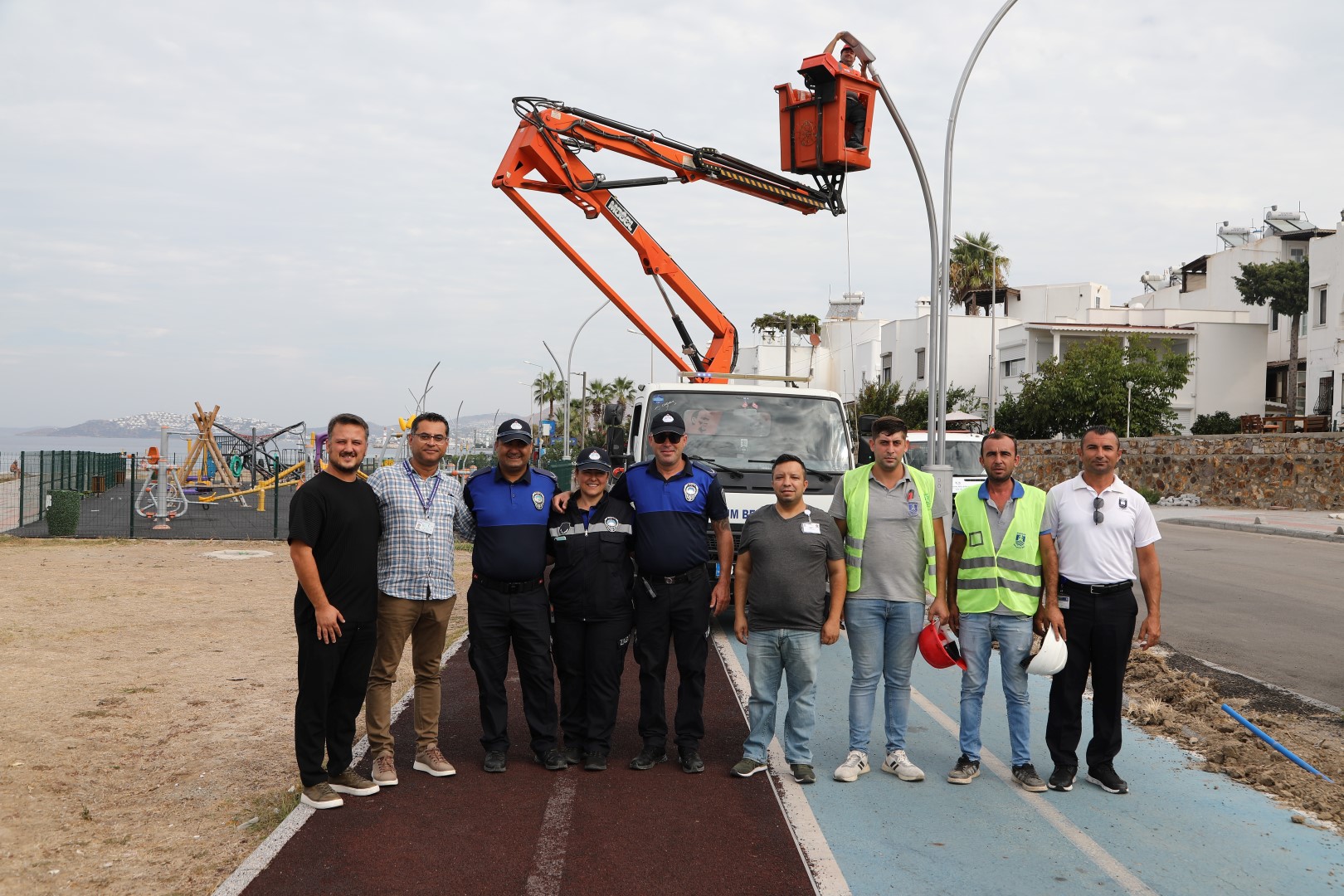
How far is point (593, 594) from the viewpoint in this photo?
20.5 feet

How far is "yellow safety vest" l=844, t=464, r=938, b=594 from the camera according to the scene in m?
6.16

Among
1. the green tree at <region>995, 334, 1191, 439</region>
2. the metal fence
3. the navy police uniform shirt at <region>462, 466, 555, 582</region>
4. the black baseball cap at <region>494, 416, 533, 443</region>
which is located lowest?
the metal fence

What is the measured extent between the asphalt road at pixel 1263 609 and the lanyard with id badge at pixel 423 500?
663cm

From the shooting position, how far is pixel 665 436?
6336 millimetres

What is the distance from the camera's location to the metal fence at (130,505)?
22.5 meters

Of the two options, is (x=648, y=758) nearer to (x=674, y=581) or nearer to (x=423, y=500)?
(x=674, y=581)

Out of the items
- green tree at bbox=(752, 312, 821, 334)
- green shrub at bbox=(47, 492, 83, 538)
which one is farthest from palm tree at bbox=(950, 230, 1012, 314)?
green shrub at bbox=(47, 492, 83, 538)

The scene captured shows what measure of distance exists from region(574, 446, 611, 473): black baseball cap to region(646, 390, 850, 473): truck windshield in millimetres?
4432

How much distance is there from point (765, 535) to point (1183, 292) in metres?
69.5

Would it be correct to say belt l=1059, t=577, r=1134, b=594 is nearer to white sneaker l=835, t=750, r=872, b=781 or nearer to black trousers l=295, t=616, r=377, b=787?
white sneaker l=835, t=750, r=872, b=781

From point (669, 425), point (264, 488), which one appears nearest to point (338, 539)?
point (669, 425)

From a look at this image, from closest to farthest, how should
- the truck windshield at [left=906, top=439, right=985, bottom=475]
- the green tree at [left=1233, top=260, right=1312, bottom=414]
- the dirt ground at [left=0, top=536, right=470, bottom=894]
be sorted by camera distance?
the dirt ground at [left=0, top=536, right=470, bottom=894] → the truck windshield at [left=906, top=439, right=985, bottom=475] → the green tree at [left=1233, top=260, right=1312, bottom=414]

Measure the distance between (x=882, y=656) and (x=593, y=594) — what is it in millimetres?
1641

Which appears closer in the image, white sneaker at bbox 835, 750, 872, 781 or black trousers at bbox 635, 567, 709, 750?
white sneaker at bbox 835, 750, 872, 781
